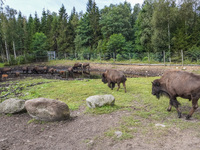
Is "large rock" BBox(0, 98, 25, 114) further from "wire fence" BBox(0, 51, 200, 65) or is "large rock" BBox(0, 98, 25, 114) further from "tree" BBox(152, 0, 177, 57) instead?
"tree" BBox(152, 0, 177, 57)

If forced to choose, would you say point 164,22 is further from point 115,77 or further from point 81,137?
point 81,137

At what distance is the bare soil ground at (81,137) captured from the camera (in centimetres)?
420

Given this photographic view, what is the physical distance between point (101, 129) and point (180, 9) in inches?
1378

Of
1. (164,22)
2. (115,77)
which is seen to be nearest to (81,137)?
(115,77)

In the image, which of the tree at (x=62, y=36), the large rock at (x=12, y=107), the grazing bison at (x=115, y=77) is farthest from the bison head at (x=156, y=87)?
the tree at (x=62, y=36)

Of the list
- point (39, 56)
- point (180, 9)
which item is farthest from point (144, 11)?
point (39, 56)

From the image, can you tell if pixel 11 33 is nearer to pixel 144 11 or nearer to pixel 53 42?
pixel 53 42

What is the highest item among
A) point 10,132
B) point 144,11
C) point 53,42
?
point 144,11

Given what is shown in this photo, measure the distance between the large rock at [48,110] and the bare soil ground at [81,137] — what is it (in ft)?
0.77

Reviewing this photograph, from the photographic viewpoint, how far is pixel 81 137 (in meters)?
4.82

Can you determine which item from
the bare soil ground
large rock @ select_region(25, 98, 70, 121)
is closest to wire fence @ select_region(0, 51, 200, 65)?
the bare soil ground

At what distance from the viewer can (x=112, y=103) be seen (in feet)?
23.5

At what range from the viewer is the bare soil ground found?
4203 millimetres

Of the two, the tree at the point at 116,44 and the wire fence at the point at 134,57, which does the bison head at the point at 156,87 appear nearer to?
the wire fence at the point at 134,57
